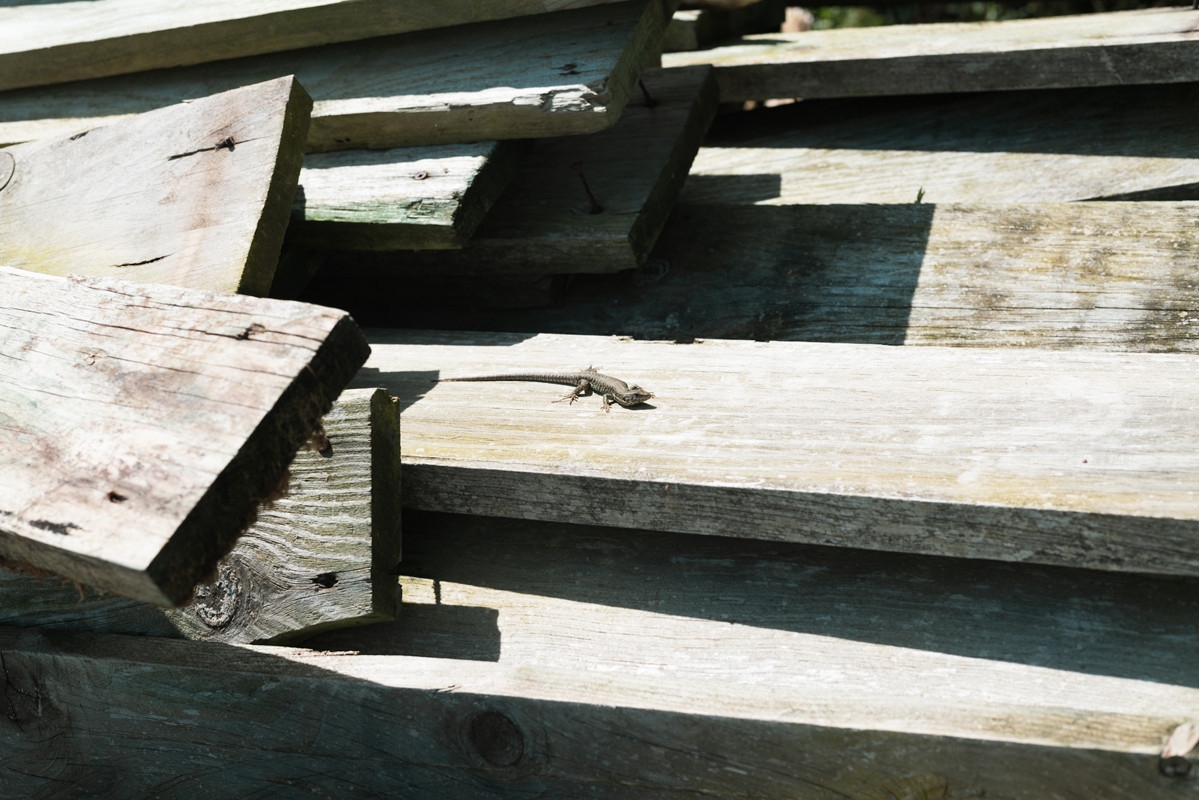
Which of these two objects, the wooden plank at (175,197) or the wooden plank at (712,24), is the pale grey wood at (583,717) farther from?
the wooden plank at (712,24)

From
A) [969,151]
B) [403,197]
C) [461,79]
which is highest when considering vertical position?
[461,79]

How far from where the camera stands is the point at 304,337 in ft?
5.59

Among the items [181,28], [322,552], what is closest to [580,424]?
[322,552]

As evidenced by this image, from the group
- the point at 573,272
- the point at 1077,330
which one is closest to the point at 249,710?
the point at 573,272

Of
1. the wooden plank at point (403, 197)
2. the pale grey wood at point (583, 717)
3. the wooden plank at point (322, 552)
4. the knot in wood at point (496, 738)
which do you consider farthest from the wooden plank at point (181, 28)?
the knot in wood at point (496, 738)

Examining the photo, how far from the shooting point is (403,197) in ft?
9.78

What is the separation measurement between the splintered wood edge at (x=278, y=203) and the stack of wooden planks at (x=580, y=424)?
1cm

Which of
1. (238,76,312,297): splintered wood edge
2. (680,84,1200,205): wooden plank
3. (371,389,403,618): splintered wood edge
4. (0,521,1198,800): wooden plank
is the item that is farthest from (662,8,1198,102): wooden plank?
(371,389,403,618): splintered wood edge

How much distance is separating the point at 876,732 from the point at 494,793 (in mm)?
771

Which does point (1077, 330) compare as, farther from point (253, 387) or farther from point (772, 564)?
point (253, 387)

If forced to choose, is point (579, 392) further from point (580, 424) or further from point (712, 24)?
point (712, 24)

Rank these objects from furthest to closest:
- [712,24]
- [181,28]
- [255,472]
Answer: [712,24] < [181,28] < [255,472]

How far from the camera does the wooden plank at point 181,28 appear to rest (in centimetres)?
311

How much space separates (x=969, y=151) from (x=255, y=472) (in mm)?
2860
